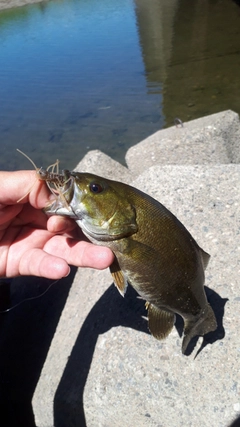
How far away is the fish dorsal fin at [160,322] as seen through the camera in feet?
9.35

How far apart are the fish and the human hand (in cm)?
14

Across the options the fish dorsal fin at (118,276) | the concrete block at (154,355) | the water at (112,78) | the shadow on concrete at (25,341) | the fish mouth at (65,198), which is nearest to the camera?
the fish mouth at (65,198)

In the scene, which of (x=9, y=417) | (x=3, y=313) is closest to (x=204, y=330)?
(x=9, y=417)

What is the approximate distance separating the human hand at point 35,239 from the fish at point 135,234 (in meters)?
0.14

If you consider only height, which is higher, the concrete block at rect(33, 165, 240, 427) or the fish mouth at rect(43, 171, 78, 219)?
the fish mouth at rect(43, 171, 78, 219)

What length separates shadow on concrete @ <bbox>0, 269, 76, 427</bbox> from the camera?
4129 mm

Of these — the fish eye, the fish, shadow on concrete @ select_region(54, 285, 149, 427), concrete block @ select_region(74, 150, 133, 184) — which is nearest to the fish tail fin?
the fish

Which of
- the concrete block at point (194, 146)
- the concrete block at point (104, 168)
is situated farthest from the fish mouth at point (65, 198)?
the concrete block at point (194, 146)

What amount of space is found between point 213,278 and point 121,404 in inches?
51.9

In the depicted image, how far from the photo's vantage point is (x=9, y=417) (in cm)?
404

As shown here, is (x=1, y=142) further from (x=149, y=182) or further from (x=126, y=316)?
(x=126, y=316)

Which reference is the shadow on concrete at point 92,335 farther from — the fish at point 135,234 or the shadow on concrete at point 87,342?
the fish at point 135,234

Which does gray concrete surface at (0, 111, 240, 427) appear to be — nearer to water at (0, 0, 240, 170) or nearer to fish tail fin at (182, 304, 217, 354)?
fish tail fin at (182, 304, 217, 354)

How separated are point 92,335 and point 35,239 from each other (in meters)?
1.10
